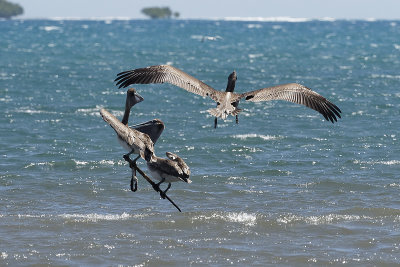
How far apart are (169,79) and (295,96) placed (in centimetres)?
207

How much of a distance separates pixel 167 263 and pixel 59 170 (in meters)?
8.43

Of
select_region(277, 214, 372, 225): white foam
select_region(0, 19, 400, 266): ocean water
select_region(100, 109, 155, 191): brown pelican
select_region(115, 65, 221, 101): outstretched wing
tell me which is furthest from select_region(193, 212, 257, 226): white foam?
select_region(100, 109, 155, 191): brown pelican

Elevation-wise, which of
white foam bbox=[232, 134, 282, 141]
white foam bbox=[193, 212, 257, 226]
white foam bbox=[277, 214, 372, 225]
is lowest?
white foam bbox=[193, 212, 257, 226]

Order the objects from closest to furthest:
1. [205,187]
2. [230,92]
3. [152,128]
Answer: [152,128], [230,92], [205,187]

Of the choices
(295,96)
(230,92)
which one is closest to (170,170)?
(230,92)

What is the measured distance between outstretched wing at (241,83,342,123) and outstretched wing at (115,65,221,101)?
0.66 meters

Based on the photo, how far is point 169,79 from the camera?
47.0 feet

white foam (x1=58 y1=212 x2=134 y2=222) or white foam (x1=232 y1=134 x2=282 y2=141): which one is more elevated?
white foam (x1=232 y1=134 x2=282 y2=141)

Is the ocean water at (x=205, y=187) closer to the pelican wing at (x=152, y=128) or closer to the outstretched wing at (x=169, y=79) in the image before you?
the outstretched wing at (x=169, y=79)

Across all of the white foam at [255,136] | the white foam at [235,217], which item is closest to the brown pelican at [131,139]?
the white foam at [235,217]

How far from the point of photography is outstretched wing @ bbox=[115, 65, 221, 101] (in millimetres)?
13742

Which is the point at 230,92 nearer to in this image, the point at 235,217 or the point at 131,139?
the point at 131,139

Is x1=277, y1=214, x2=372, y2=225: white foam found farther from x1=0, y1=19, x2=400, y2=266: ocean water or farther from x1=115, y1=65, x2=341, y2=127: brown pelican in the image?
x1=115, y1=65, x2=341, y2=127: brown pelican

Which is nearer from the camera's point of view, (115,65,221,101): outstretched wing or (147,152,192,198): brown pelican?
(147,152,192,198): brown pelican
